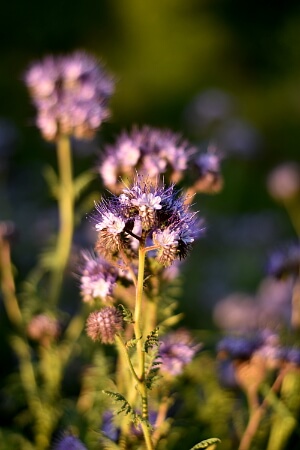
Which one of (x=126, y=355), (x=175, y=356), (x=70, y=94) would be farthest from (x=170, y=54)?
(x=126, y=355)

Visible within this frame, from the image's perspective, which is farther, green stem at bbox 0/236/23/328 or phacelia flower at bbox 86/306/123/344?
green stem at bbox 0/236/23/328

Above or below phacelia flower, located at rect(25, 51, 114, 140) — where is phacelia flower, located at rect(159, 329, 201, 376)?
below

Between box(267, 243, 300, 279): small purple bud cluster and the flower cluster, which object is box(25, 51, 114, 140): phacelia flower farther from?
the flower cluster

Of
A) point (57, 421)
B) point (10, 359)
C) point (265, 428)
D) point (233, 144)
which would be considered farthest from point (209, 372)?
point (233, 144)

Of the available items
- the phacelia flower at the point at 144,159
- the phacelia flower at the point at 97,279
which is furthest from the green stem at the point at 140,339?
the phacelia flower at the point at 144,159

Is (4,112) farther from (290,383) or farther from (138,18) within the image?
(290,383)

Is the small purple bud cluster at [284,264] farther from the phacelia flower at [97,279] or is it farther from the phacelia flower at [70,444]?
the phacelia flower at [70,444]

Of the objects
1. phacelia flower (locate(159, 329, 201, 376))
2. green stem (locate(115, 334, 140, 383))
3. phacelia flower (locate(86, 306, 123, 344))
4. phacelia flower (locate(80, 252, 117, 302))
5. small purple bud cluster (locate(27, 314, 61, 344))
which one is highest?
small purple bud cluster (locate(27, 314, 61, 344))

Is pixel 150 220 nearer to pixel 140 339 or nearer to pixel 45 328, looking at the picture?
pixel 140 339

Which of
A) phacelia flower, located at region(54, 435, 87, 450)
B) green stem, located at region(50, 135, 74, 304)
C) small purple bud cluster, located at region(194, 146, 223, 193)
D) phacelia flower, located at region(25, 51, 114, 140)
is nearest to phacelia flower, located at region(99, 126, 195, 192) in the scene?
small purple bud cluster, located at region(194, 146, 223, 193)
